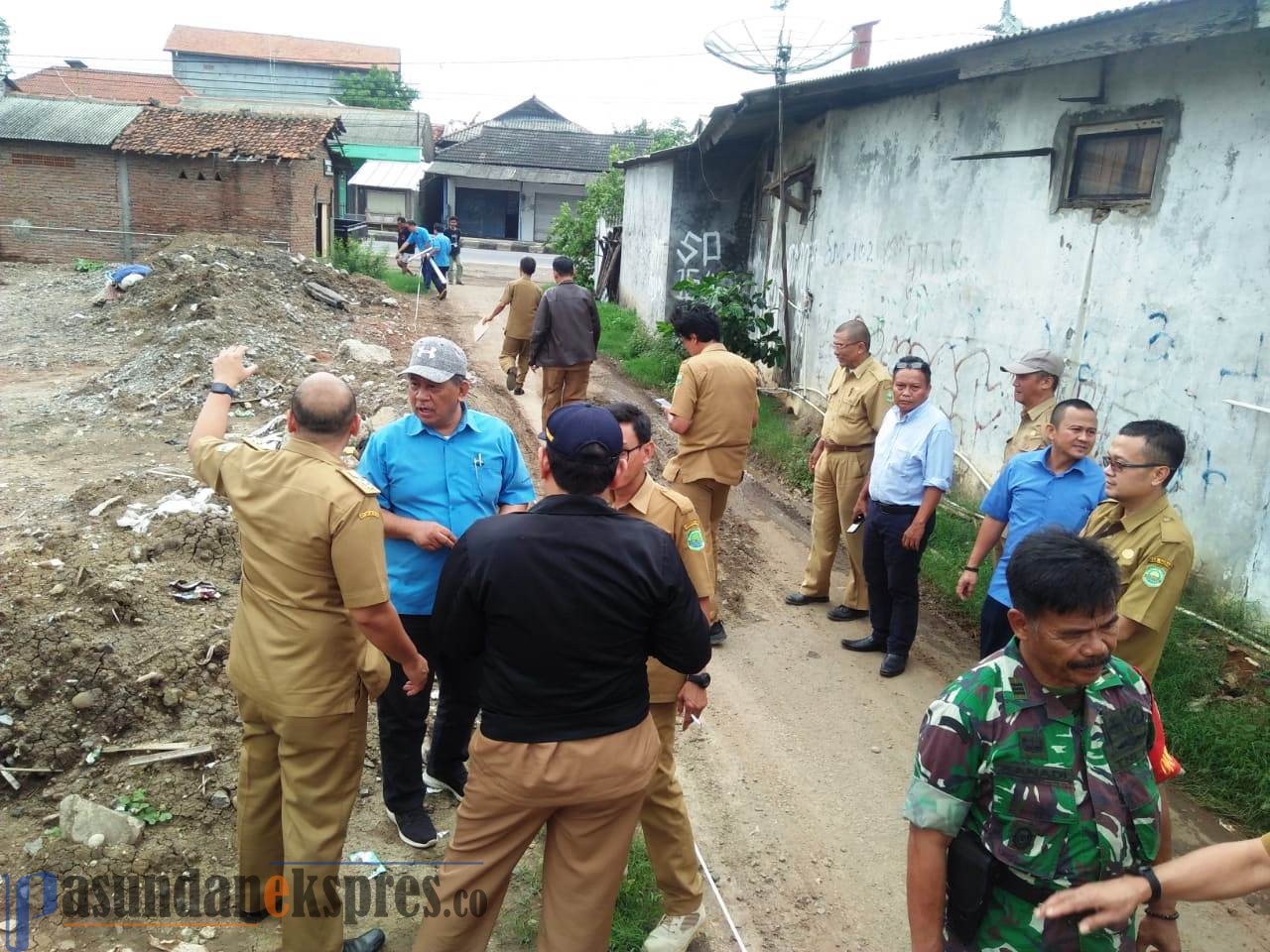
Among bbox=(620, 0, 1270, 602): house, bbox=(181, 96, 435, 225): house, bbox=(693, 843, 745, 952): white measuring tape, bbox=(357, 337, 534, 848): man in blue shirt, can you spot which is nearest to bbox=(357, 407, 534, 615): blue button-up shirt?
bbox=(357, 337, 534, 848): man in blue shirt

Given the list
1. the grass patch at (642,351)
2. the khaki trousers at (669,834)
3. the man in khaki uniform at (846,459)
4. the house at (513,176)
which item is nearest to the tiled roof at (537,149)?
the house at (513,176)

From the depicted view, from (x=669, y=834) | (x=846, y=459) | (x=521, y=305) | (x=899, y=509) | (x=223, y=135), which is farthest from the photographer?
Answer: (x=223, y=135)

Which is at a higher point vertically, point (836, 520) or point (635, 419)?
point (635, 419)

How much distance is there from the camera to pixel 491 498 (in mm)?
3664

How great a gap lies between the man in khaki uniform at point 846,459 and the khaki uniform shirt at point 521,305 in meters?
5.91

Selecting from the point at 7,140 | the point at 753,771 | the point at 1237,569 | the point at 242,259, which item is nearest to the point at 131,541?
the point at 753,771

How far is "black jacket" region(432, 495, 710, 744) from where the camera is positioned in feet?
7.90

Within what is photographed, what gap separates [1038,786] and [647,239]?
604 inches

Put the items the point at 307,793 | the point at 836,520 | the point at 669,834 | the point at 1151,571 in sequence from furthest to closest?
1. the point at 836,520
2. the point at 1151,571
3. the point at 669,834
4. the point at 307,793

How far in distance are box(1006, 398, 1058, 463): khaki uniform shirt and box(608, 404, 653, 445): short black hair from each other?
104 inches

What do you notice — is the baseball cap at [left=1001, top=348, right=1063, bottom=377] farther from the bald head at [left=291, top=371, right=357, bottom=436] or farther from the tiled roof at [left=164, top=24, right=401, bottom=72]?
the tiled roof at [left=164, top=24, right=401, bottom=72]

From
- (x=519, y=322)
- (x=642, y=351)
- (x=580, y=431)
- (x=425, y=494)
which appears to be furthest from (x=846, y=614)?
(x=642, y=351)

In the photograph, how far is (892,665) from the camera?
5.48 m

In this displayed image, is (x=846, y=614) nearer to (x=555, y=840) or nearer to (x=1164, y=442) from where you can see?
(x=1164, y=442)
